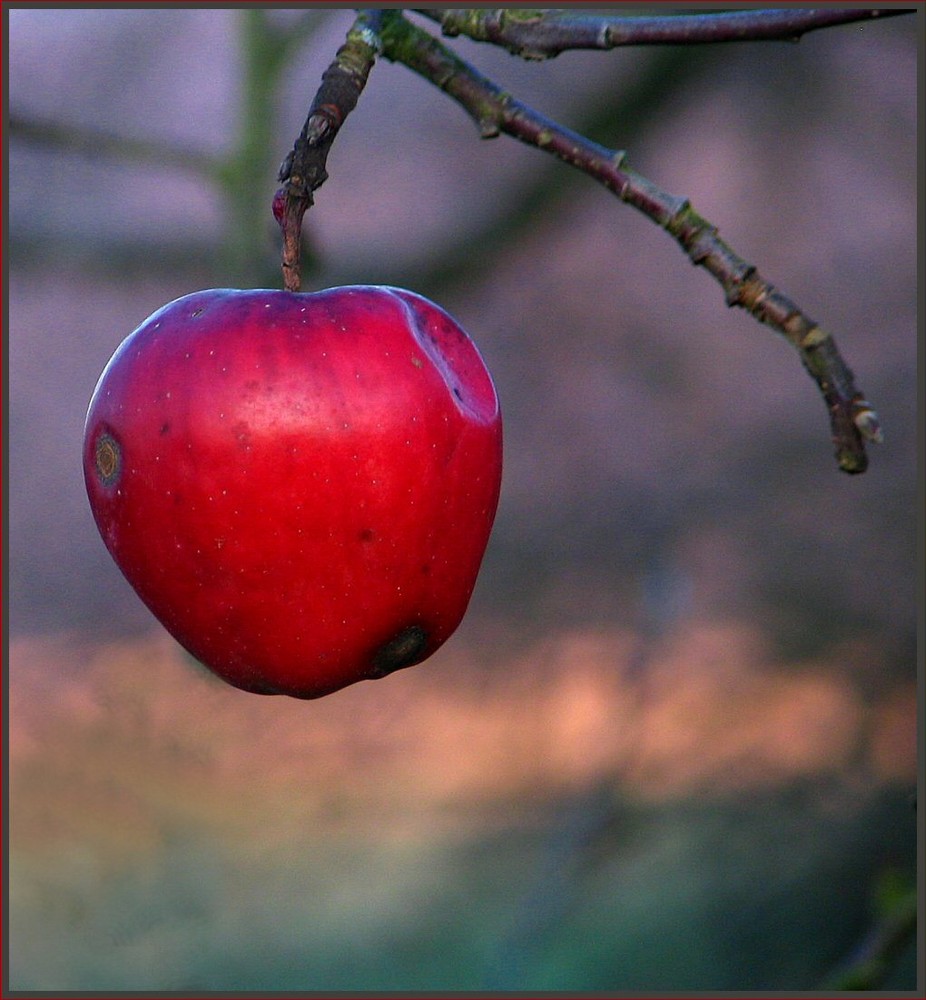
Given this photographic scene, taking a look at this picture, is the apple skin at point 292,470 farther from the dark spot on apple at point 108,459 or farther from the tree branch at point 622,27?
the tree branch at point 622,27

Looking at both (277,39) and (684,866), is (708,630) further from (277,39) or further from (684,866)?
(277,39)

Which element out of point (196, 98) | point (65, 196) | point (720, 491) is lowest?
point (720, 491)

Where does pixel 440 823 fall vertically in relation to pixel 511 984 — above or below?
above

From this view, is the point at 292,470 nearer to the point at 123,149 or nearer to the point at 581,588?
the point at 123,149

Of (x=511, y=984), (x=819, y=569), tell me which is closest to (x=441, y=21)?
(x=511, y=984)

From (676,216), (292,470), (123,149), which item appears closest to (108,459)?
(292,470)
